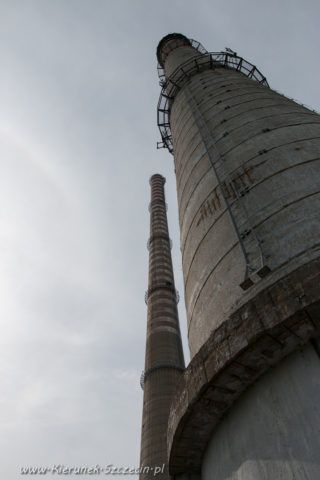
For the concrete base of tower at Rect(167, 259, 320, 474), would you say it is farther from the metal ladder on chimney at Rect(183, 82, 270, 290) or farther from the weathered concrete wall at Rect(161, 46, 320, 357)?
the metal ladder on chimney at Rect(183, 82, 270, 290)

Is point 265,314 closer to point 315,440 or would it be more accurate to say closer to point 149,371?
point 315,440

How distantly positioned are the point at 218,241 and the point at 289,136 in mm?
2231

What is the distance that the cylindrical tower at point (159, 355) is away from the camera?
16.3m

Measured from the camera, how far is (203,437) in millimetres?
3377

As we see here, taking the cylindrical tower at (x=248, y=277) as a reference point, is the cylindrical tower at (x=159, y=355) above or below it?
above

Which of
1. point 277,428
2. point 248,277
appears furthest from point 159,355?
point 277,428

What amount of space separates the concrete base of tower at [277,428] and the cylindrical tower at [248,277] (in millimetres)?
10

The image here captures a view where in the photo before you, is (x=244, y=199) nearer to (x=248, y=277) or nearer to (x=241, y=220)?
(x=241, y=220)

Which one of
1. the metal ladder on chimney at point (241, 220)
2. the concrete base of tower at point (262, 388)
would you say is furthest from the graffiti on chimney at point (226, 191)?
the concrete base of tower at point (262, 388)

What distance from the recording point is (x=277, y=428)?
258 cm

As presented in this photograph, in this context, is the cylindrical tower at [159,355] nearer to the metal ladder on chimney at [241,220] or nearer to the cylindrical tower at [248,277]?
the cylindrical tower at [248,277]

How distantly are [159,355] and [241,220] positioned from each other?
17147 mm

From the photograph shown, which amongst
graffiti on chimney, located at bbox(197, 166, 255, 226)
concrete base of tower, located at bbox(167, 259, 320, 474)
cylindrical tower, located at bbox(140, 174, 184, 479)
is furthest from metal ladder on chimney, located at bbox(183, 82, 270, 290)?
cylindrical tower, located at bbox(140, 174, 184, 479)

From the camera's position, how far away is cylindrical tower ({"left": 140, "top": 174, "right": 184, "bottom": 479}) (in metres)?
16.3
